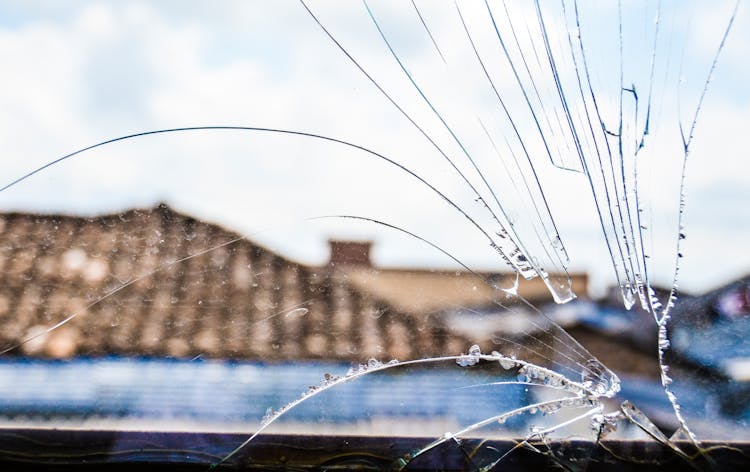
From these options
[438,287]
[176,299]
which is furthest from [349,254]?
[176,299]

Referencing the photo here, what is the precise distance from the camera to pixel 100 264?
855 mm

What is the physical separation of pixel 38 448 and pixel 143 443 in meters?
0.11

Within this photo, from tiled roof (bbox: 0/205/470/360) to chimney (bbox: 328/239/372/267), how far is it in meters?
0.02

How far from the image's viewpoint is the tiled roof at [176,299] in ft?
2.62

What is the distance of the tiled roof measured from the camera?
31.4 inches

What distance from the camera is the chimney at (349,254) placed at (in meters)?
0.87

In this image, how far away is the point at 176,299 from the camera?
84 centimetres

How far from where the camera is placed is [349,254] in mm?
877

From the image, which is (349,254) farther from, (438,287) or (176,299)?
(176,299)

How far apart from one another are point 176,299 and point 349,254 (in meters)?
0.26

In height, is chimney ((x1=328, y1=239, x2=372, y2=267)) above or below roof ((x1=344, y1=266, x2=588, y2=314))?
above

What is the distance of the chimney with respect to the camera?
87 cm

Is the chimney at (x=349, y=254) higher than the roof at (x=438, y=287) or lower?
higher

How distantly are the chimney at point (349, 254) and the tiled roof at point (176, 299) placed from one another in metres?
0.02
